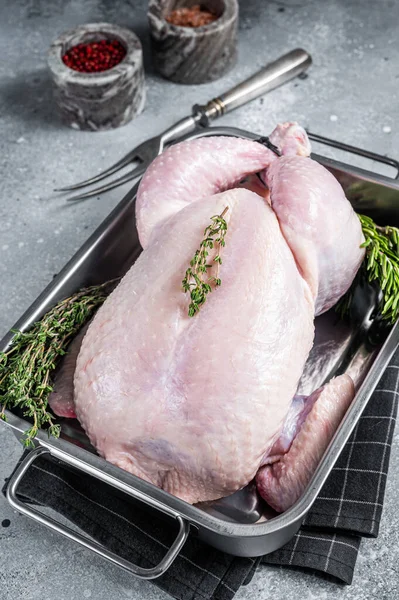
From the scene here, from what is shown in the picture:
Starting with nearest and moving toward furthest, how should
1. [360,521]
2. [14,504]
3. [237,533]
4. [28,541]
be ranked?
[237,533], [14,504], [360,521], [28,541]

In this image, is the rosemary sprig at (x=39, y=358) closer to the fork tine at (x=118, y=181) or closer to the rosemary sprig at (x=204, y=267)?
the rosemary sprig at (x=204, y=267)

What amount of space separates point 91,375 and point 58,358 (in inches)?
7.8

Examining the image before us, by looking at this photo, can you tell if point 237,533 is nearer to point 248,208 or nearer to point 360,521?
point 360,521

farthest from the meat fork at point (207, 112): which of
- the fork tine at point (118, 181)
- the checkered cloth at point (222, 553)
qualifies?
the checkered cloth at point (222, 553)

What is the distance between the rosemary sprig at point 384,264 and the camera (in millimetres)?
1524

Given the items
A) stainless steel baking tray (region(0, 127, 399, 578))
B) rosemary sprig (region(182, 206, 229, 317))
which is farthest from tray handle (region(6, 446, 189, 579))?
rosemary sprig (region(182, 206, 229, 317))

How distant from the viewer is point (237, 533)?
1.18 meters

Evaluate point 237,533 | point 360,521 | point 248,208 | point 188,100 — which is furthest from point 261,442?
point 188,100

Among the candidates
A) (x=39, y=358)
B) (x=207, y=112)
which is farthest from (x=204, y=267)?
(x=207, y=112)

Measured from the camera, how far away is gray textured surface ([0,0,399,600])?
1941 mm

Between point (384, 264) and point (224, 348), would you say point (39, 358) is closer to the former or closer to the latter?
point (224, 348)

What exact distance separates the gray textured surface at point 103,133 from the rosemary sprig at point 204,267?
61cm

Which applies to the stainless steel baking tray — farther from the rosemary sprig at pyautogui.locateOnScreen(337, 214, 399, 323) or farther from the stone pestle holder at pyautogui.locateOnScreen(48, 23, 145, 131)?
the stone pestle holder at pyautogui.locateOnScreen(48, 23, 145, 131)

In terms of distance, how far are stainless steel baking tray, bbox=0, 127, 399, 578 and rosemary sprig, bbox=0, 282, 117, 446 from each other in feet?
0.08
